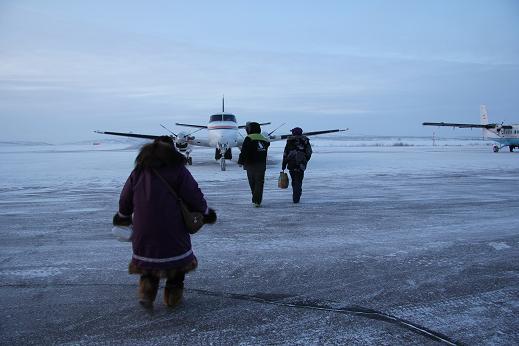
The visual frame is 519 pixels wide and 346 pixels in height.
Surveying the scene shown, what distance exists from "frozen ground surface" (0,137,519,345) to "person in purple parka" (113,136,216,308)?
1.45 ft

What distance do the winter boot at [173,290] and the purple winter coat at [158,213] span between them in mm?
226

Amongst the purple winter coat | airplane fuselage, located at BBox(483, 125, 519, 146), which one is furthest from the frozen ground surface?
airplane fuselage, located at BBox(483, 125, 519, 146)

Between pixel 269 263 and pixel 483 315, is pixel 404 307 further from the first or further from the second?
pixel 269 263

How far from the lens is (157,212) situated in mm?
3494

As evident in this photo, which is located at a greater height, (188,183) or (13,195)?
(188,183)

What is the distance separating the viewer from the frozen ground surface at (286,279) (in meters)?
3.35

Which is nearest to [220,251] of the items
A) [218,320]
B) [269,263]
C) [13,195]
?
[269,263]

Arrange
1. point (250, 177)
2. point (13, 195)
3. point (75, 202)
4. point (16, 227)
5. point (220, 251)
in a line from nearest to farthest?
point (220, 251)
point (16, 227)
point (250, 177)
point (75, 202)
point (13, 195)

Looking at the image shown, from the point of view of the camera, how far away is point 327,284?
441 cm

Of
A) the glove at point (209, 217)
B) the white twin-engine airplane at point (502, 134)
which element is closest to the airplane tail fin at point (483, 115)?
the white twin-engine airplane at point (502, 134)

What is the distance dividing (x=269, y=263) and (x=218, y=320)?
167 cm

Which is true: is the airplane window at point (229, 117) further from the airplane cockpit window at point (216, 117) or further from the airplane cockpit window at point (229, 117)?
the airplane cockpit window at point (216, 117)

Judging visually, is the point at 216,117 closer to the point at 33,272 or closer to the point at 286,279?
the point at 33,272

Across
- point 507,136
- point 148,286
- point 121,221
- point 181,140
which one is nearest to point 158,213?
point 121,221
